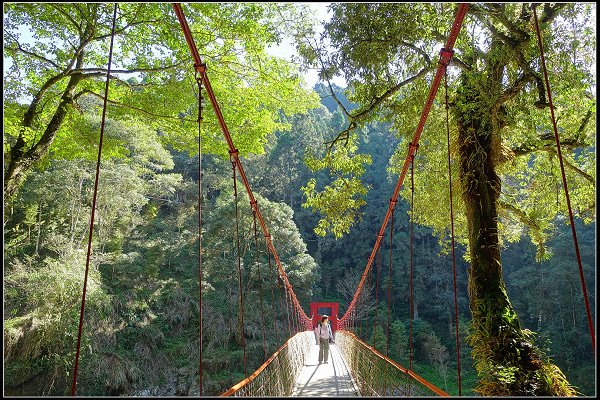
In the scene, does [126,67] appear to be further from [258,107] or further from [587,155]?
[587,155]

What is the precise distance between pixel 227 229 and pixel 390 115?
1110 centimetres

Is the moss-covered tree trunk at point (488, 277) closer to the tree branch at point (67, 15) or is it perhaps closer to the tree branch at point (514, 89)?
the tree branch at point (514, 89)

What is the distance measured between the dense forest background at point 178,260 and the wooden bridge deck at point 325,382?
95cm

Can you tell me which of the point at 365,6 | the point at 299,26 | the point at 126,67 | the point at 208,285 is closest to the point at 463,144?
the point at 365,6

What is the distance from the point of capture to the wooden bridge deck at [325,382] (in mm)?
3916

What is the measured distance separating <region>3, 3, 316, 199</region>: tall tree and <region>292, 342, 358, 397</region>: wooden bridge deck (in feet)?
7.78

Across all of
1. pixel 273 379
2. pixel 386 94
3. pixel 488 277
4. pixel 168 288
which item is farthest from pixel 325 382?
pixel 168 288

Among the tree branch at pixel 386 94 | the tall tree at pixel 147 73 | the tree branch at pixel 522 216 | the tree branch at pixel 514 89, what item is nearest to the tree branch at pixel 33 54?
the tall tree at pixel 147 73

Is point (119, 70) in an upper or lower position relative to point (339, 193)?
upper

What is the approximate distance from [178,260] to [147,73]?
11262mm

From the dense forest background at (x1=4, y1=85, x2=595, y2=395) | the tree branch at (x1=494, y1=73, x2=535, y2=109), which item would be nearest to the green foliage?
the dense forest background at (x1=4, y1=85, x2=595, y2=395)

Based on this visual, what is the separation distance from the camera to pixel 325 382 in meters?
4.58

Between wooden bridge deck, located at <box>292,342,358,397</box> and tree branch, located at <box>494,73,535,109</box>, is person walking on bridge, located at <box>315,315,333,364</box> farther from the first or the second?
tree branch, located at <box>494,73,535,109</box>

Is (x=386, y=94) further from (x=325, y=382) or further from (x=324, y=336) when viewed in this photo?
(x=324, y=336)
